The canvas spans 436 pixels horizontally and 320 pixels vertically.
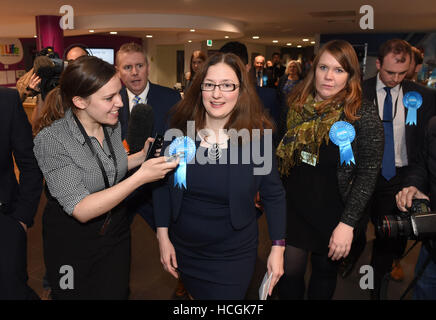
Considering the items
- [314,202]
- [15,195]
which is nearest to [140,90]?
[15,195]

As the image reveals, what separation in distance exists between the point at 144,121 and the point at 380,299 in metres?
2.02

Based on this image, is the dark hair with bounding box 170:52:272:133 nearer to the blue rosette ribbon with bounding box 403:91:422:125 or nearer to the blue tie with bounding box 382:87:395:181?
the blue tie with bounding box 382:87:395:181

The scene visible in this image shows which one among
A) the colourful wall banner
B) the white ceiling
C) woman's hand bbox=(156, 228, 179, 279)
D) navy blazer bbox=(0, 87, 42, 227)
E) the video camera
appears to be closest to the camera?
navy blazer bbox=(0, 87, 42, 227)

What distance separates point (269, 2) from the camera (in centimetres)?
734

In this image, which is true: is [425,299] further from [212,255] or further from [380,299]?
[212,255]

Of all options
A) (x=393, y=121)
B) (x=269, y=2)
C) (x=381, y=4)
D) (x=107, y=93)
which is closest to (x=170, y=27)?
(x=269, y=2)

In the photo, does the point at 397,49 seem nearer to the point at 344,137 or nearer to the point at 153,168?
the point at 344,137

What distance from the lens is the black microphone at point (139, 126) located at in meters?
1.82

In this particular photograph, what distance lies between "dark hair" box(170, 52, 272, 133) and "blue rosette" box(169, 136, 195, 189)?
0.27ft

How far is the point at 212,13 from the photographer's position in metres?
9.50

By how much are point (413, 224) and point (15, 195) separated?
1.68m

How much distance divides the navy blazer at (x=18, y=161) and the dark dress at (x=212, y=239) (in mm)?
659

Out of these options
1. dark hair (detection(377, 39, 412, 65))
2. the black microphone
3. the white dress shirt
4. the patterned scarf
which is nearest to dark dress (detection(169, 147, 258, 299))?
the black microphone

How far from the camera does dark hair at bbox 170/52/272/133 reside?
171 centimetres
